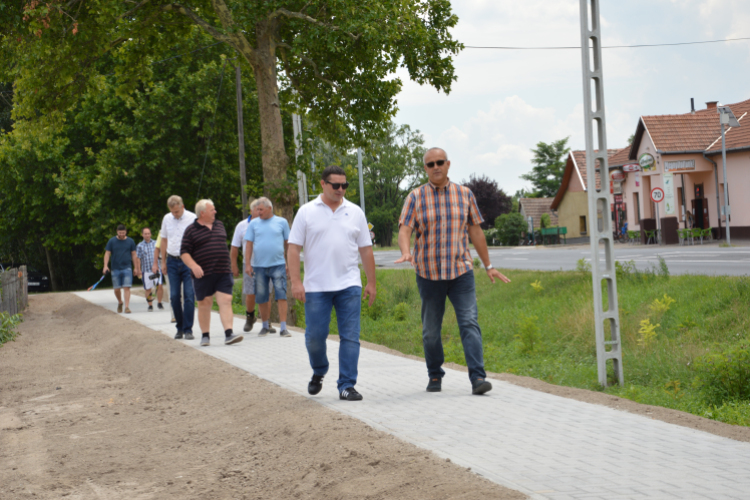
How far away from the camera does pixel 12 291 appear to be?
18500 mm

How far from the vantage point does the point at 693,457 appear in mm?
4684

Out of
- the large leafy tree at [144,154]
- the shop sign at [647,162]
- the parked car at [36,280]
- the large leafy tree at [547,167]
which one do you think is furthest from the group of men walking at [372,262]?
the large leafy tree at [547,167]

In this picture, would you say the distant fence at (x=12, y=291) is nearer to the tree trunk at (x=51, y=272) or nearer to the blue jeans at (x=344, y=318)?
the blue jeans at (x=344, y=318)

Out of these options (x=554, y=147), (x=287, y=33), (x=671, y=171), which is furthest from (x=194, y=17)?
(x=554, y=147)

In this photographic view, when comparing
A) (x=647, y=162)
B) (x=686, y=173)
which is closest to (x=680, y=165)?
(x=686, y=173)

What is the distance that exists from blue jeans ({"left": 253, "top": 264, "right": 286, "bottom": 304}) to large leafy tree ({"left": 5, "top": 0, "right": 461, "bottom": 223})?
525cm

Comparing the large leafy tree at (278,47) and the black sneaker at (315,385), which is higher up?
the large leafy tree at (278,47)

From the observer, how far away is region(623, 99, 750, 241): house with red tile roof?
39312 mm

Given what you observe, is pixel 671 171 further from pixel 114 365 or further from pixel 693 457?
pixel 693 457

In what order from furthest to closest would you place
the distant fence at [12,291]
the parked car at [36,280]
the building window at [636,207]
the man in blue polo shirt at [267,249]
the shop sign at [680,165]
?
1. the building window at [636,207]
2. the shop sign at [680,165]
3. the parked car at [36,280]
4. the distant fence at [12,291]
5. the man in blue polo shirt at [267,249]

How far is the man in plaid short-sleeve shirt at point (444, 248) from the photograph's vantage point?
6.79 meters

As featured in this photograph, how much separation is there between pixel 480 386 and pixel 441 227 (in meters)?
1.41

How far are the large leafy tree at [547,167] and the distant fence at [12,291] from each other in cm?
8010

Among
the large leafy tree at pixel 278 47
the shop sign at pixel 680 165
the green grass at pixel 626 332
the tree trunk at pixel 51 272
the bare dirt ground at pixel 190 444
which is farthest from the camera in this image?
the shop sign at pixel 680 165
